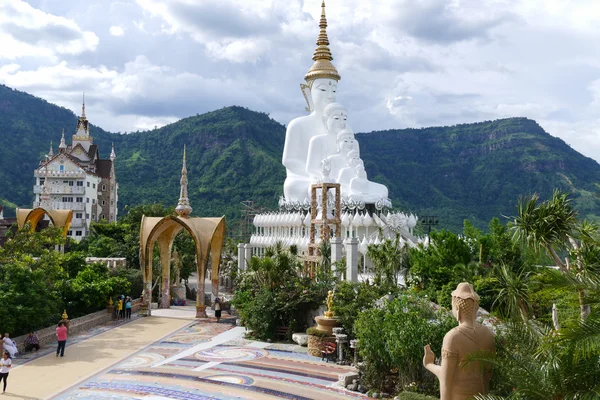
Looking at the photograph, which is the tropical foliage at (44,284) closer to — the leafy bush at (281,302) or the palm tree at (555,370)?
the leafy bush at (281,302)

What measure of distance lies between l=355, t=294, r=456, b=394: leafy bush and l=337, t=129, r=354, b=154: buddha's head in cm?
2502

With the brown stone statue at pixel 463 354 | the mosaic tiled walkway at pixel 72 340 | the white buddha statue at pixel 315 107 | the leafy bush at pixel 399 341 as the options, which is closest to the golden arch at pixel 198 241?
the mosaic tiled walkway at pixel 72 340

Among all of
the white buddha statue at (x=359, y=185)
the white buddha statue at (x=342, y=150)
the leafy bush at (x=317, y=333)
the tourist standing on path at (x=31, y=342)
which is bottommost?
the tourist standing on path at (x=31, y=342)

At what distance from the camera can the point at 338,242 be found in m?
20.9

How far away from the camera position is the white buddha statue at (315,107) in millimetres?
38562

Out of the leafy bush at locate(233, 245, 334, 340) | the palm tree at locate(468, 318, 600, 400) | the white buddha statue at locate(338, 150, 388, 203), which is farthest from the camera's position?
the white buddha statue at locate(338, 150, 388, 203)

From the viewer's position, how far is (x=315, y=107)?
39.4 metres

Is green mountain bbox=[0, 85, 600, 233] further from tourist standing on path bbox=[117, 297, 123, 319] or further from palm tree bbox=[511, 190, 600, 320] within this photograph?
palm tree bbox=[511, 190, 600, 320]

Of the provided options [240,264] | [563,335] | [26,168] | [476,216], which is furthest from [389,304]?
[26,168]

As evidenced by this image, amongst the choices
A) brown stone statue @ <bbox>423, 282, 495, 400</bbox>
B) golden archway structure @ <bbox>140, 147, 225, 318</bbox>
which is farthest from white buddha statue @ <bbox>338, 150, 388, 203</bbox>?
brown stone statue @ <bbox>423, 282, 495, 400</bbox>

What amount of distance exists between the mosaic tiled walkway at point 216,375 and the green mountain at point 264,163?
165 ft

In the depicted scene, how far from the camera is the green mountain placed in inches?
2985

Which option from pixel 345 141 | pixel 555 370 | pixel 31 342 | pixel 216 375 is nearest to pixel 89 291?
pixel 31 342

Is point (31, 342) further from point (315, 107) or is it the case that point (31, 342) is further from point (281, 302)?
point (315, 107)
